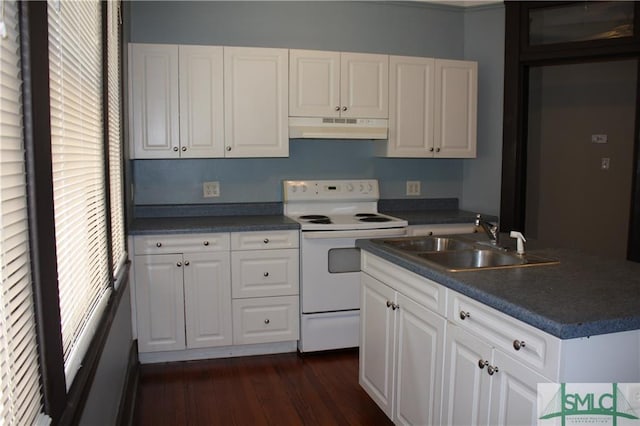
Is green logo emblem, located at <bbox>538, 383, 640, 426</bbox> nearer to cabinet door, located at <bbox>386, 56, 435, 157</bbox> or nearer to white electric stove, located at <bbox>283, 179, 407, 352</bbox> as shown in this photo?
white electric stove, located at <bbox>283, 179, 407, 352</bbox>

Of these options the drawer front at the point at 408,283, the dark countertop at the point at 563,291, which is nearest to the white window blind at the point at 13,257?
the dark countertop at the point at 563,291

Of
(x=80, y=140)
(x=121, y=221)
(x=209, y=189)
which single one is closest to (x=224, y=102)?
(x=209, y=189)

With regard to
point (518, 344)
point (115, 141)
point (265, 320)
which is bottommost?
point (265, 320)

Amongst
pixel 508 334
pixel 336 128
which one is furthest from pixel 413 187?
pixel 508 334

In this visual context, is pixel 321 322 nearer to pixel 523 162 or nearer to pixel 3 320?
pixel 523 162

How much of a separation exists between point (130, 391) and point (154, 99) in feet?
5.68

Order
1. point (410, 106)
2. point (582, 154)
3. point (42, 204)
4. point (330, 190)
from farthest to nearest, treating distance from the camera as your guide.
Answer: point (582, 154), point (330, 190), point (410, 106), point (42, 204)

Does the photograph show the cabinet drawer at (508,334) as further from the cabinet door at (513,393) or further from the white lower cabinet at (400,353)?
the white lower cabinet at (400,353)

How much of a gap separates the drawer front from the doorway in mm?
3257

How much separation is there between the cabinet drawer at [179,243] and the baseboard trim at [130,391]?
1.83 ft

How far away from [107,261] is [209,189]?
159 centimetres

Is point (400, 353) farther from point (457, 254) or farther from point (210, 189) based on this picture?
point (210, 189)

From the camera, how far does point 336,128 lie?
11.7ft

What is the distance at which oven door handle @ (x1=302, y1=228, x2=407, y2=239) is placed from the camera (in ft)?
10.8
